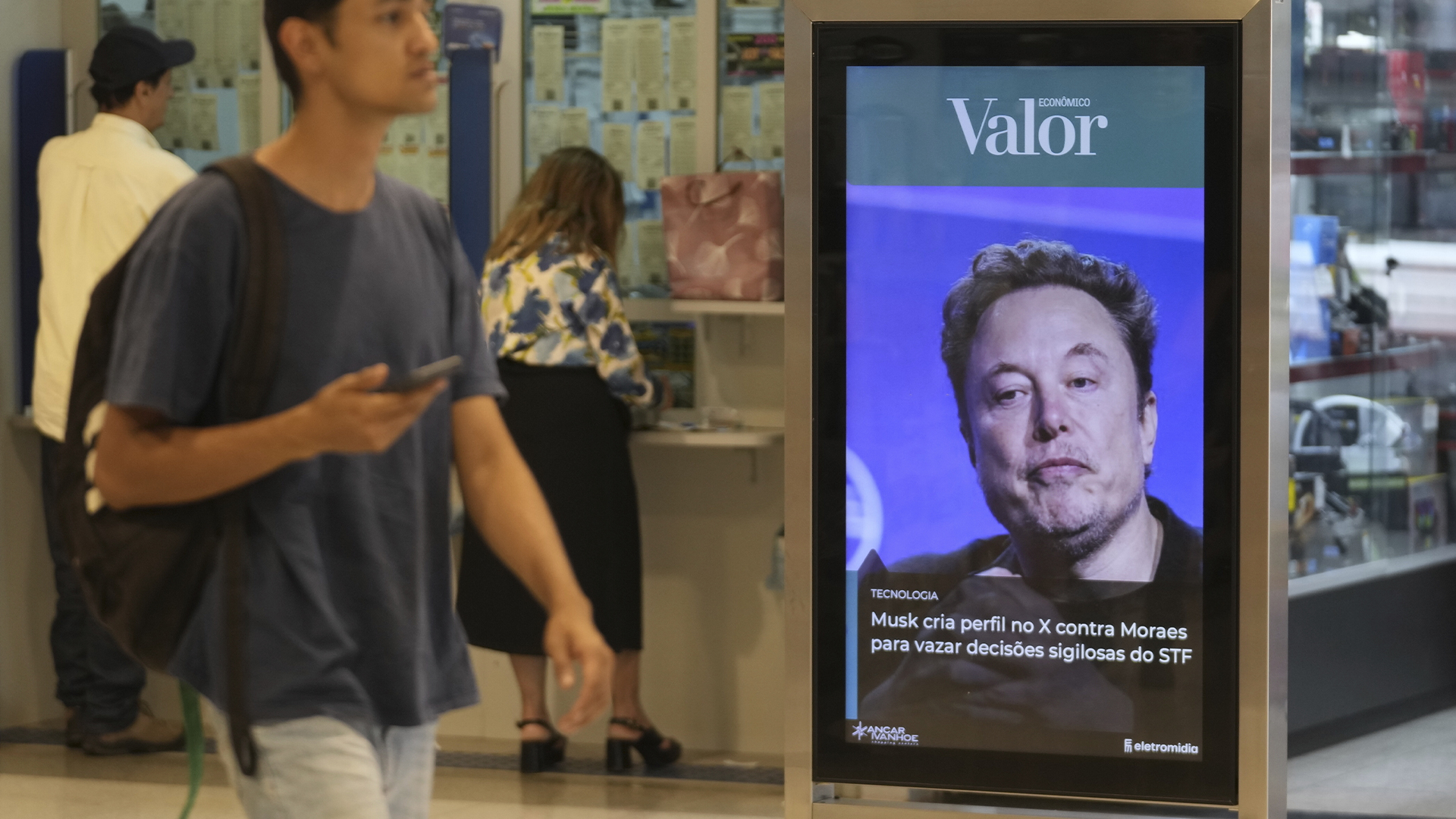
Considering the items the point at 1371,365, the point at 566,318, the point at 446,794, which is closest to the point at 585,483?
the point at 566,318

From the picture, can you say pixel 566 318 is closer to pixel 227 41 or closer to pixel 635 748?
pixel 635 748

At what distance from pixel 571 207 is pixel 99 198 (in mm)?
1288

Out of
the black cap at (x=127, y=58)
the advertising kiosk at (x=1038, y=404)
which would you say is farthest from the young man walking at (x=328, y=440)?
the black cap at (x=127, y=58)

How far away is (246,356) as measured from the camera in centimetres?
146

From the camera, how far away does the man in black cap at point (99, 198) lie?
4.62 meters

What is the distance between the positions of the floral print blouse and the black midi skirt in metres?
0.05

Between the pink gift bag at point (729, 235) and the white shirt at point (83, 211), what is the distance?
55.1 inches

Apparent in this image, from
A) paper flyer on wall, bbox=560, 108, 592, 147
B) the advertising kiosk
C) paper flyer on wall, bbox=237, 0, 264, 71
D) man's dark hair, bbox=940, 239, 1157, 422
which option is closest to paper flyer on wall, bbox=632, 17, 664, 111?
paper flyer on wall, bbox=560, 108, 592, 147

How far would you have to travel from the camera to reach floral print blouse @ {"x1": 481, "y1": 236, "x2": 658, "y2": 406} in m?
4.69

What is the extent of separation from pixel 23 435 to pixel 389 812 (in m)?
4.29

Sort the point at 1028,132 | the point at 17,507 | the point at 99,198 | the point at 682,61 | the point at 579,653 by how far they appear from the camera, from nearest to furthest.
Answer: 1. the point at 579,653
2. the point at 1028,132
3. the point at 99,198
4. the point at 682,61
5. the point at 17,507

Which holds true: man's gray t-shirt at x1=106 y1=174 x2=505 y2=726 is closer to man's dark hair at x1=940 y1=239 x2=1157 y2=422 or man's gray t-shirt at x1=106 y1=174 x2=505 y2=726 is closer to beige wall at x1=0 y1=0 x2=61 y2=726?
man's dark hair at x1=940 y1=239 x2=1157 y2=422

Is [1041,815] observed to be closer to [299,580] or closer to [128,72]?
[299,580]

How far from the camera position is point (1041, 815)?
3.12 meters
